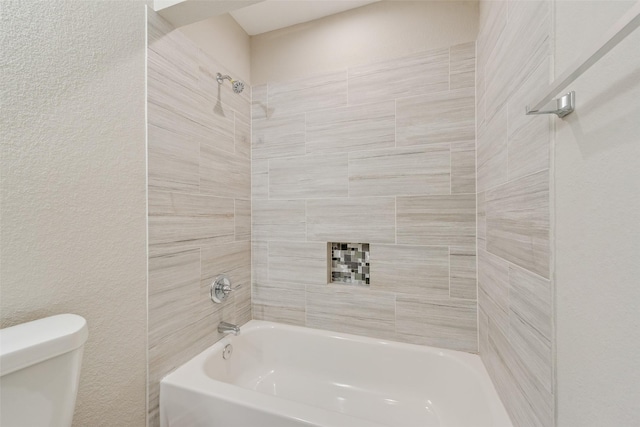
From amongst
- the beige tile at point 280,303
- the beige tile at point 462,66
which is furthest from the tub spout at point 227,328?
the beige tile at point 462,66

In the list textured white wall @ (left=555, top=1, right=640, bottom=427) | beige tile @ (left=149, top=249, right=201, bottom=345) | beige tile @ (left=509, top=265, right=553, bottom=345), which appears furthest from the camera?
beige tile @ (left=149, top=249, right=201, bottom=345)

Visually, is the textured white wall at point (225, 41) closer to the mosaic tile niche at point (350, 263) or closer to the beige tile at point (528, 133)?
the mosaic tile niche at point (350, 263)

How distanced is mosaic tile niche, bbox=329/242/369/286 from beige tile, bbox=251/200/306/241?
257mm

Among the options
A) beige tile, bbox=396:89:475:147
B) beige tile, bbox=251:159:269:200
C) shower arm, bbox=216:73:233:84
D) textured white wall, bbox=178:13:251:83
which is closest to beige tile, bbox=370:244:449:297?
beige tile, bbox=396:89:475:147

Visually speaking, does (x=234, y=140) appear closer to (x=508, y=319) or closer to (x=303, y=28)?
(x=303, y=28)

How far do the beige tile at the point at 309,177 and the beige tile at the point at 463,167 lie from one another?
0.61 m

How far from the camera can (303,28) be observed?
1852 mm

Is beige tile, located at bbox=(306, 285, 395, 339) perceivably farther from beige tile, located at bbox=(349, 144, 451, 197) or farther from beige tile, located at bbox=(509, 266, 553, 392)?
beige tile, located at bbox=(509, 266, 553, 392)

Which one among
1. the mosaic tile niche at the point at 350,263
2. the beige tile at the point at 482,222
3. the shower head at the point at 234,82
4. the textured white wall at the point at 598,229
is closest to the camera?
the textured white wall at the point at 598,229

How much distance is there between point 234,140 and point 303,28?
891mm

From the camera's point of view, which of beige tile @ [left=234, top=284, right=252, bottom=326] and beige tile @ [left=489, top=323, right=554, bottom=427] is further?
beige tile @ [left=234, top=284, right=252, bottom=326]

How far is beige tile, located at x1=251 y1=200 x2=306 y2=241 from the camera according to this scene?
1.85m

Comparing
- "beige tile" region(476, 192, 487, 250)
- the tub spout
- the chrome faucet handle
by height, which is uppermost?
"beige tile" region(476, 192, 487, 250)

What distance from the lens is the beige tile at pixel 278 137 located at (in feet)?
6.07
